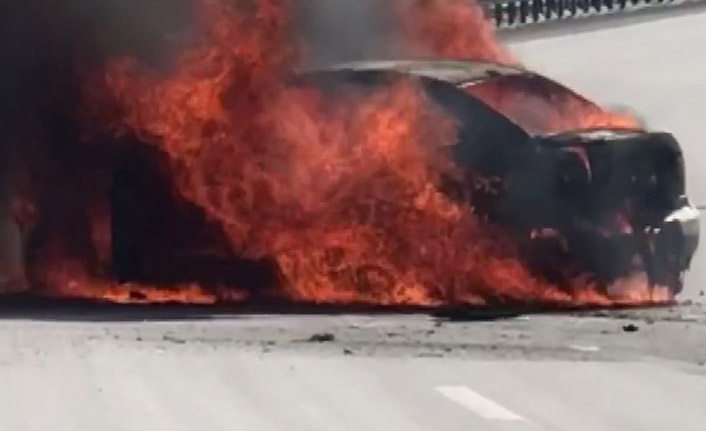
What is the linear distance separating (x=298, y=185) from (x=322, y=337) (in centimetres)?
177

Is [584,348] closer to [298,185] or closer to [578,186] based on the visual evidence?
[578,186]

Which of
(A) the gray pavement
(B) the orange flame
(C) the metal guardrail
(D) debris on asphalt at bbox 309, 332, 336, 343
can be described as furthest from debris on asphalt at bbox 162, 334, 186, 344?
(C) the metal guardrail

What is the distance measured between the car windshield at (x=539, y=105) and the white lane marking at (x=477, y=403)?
2779 millimetres

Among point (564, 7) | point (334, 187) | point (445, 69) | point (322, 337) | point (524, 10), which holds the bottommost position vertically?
point (322, 337)

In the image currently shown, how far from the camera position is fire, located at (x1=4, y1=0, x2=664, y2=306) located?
10.5 meters

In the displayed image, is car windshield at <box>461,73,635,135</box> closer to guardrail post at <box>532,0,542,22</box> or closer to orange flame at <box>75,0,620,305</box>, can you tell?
orange flame at <box>75,0,620,305</box>

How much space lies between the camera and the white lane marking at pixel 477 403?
7348 mm

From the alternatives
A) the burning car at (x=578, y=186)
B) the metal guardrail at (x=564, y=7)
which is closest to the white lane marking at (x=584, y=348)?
the burning car at (x=578, y=186)

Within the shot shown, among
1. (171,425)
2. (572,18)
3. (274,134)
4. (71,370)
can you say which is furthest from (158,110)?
(572,18)

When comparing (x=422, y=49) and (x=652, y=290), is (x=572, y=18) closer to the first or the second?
(x=422, y=49)

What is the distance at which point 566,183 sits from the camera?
32.7 feet

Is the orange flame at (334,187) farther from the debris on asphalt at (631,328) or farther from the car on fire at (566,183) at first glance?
the debris on asphalt at (631,328)

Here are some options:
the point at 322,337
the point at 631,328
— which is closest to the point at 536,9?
the point at 631,328

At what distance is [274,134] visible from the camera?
36.7 feet
